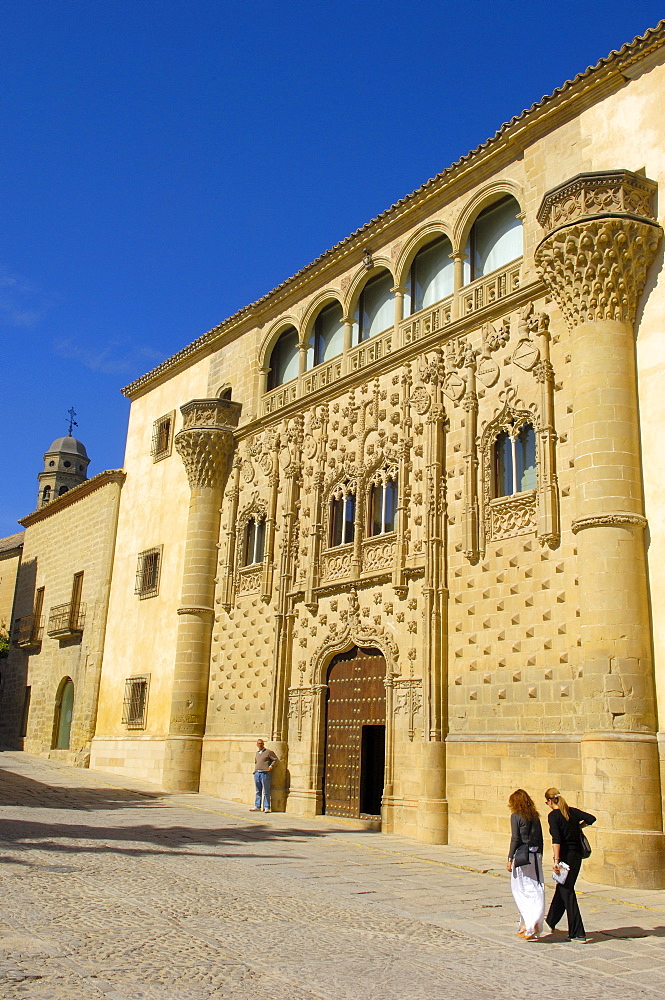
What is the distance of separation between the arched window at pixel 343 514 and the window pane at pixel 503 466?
352 centimetres

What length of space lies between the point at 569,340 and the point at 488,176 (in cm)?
401

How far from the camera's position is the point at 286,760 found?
663 inches

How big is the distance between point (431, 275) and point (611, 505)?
6779 millimetres

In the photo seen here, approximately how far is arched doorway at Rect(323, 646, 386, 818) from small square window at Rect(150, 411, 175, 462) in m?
9.77

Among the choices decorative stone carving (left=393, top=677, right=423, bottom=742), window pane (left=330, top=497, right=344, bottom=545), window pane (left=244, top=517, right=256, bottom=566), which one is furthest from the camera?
window pane (left=244, top=517, right=256, bottom=566)

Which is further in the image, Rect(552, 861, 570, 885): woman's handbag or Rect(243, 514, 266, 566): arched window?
Rect(243, 514, 266, 566): arched window

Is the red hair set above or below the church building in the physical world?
below

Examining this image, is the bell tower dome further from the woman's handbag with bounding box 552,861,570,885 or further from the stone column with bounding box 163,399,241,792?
the woman's handbag with bounding box 552,861,570,885

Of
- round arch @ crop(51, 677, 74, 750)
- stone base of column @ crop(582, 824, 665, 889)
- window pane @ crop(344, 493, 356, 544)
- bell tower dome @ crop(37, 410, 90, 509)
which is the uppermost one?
bell tower dome @ crop(37, 410, 90, 509)

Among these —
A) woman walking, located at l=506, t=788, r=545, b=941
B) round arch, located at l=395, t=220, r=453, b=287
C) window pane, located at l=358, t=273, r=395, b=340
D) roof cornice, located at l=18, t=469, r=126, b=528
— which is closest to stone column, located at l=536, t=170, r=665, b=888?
round arch, located at l=395, t=220, r=453, b=287

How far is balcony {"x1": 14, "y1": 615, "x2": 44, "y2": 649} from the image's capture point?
29.4 m

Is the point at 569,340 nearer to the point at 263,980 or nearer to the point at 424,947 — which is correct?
the point at 424,947

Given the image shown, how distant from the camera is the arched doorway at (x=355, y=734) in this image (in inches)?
598

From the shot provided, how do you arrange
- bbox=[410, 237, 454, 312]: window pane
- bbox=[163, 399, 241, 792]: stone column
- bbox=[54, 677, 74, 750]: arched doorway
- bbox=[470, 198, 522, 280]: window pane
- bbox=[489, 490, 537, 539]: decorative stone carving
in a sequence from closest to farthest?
bbox=[489, 490, 537, 539]: decorative stone carving → bbox=[470, 198, 522, 280]: window pane → bbox=[410, 237, 454, 312]: window pane → bbox=[163, 399, 241, 792]: stone column → bbox=[54, 677, 74, 750]: arched doorway
